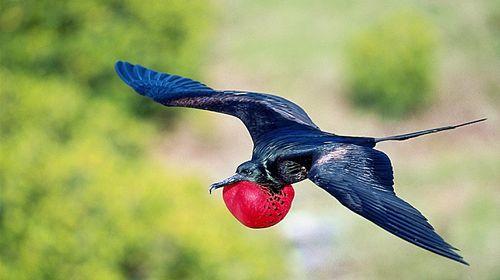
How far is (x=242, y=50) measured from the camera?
15805 mm

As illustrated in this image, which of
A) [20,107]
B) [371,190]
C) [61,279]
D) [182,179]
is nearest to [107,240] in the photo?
[61,279]

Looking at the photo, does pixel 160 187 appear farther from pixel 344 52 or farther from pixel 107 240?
pixel 344 52

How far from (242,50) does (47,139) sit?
19.4 ft

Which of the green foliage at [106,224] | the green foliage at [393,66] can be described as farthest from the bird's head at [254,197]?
the green foliage at [393,66]

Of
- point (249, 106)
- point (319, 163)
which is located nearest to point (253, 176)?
point (319, 163)

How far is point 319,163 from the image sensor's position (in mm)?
3139

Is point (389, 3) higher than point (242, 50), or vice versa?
point (389, 3)

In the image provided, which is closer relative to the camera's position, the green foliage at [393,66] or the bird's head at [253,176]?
the bird's head at [253,176]

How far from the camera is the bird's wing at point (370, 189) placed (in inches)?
113

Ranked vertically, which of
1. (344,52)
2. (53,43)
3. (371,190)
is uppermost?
(344,52)

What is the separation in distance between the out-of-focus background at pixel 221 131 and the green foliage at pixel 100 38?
20 millimetres

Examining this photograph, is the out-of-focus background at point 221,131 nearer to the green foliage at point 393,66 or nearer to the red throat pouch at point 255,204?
the green foliage at point 393,66

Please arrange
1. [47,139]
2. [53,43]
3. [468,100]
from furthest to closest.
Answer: [468,100] → [53,43] → [47,139]

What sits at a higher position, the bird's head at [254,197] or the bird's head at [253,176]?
the bird's head at [253,176]
